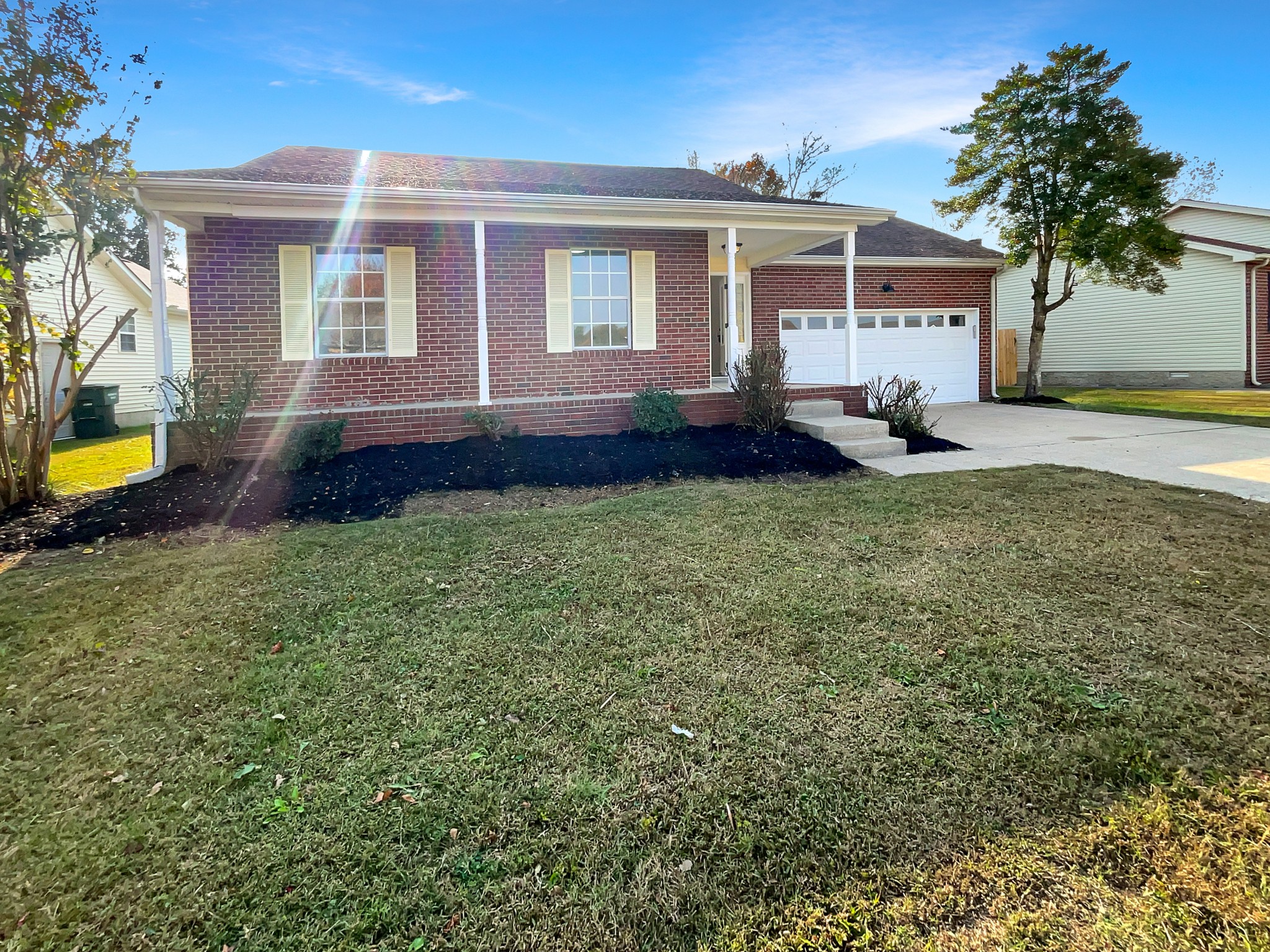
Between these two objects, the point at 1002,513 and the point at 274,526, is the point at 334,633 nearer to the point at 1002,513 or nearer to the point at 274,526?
the point at 274,526

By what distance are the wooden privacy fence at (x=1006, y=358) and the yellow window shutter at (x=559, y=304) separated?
1597cm

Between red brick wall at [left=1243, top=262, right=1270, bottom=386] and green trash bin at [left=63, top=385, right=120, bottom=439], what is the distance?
28.2m

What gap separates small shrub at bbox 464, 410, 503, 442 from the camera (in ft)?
28.7

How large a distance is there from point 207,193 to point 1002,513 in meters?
9.10

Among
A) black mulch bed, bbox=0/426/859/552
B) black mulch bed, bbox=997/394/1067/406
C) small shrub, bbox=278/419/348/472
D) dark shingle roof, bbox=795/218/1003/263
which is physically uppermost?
dark shingle roof, bbox=795/218/1003/263

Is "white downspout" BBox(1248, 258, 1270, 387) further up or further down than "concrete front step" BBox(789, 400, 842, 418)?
further up

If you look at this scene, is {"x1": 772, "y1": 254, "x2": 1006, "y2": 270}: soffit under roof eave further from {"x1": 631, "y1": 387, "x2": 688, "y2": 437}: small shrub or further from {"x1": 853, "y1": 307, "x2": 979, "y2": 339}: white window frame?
{"x1": 631, "y1": 387, "x2": 688, "y2": 437}: small shrub

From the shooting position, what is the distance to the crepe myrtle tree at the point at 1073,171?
48.8ft

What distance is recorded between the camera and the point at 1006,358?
2172 cm

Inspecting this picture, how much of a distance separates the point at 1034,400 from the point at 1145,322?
27.0ft

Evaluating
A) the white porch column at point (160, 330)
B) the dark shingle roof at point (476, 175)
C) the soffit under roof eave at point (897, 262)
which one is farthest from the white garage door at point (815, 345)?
the white porch column at point (160, 330)

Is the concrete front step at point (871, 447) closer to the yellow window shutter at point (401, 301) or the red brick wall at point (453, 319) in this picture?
the red brick wall at point (453, 319)

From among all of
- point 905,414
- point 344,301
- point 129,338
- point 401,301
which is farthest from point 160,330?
point 129,338

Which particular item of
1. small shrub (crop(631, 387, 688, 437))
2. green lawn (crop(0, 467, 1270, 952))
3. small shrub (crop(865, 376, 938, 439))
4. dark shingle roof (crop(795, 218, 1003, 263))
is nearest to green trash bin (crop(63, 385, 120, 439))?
green lawn (crop(0, 467, 1270, 952))
